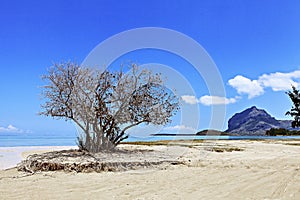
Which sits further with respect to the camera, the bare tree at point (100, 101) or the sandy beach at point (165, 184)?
the bare tree at point (100, 101)

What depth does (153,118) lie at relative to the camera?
1570 cm

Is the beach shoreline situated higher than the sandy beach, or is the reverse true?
the beach shoreline

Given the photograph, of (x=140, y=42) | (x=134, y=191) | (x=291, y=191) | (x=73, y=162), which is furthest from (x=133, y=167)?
(x=140, y=42)

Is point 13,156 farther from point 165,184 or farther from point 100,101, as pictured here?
point 165,184

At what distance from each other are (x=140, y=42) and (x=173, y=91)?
126 inches

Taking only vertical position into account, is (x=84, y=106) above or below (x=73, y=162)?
above

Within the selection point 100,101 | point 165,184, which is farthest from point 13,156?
point 165,184

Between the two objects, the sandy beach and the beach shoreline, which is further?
the beach shoreline

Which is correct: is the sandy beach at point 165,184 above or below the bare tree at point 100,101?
below

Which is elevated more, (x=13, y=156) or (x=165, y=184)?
(x=13, y=156)

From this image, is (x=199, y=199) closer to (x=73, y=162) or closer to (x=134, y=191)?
(x=134, y=191)

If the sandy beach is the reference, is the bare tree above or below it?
above

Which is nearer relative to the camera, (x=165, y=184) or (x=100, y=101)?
(x=165, y=184)

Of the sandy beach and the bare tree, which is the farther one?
the bare tree
